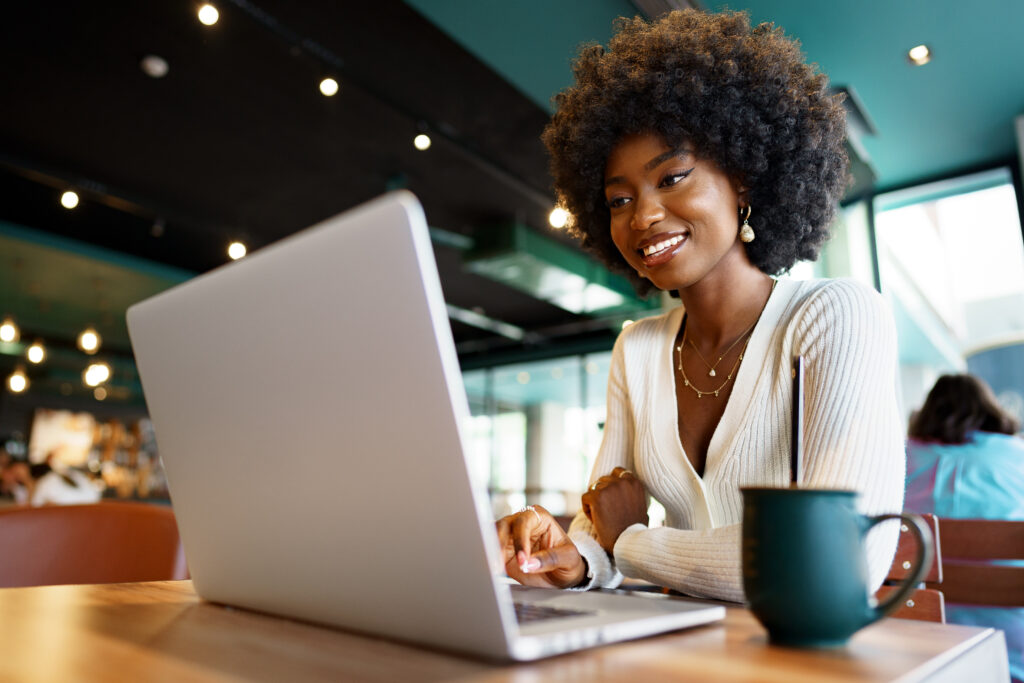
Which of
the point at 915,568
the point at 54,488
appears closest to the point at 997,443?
the point at 915,568

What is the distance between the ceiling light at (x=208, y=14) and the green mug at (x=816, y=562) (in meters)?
3.49

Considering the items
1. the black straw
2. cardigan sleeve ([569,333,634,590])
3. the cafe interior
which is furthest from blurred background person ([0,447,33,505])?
the black straw

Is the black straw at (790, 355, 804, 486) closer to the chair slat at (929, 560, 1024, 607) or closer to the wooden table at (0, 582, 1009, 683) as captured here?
the wooden table at (0, 582, 1009, 683)

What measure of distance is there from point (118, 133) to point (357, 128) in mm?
1485

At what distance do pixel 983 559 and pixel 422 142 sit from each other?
3.74 m

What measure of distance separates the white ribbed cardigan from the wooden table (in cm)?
16

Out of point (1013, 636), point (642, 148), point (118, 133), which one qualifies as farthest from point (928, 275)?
point (118, 133)

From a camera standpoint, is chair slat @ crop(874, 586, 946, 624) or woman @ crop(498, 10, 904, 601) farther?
chair slat @ crop(874, 586, 946, 624)

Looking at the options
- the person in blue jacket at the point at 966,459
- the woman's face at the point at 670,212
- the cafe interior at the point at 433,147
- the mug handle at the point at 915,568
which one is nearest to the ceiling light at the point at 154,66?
the cafe interior at the point at 433,147

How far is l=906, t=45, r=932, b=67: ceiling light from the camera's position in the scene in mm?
3197

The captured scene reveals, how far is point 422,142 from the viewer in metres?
4.43

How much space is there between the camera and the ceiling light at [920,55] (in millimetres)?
3197

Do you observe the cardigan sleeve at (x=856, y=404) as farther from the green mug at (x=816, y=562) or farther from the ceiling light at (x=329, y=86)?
the ceiling light at (x=329, y=86)

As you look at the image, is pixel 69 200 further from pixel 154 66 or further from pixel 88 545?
pixel 88 545
